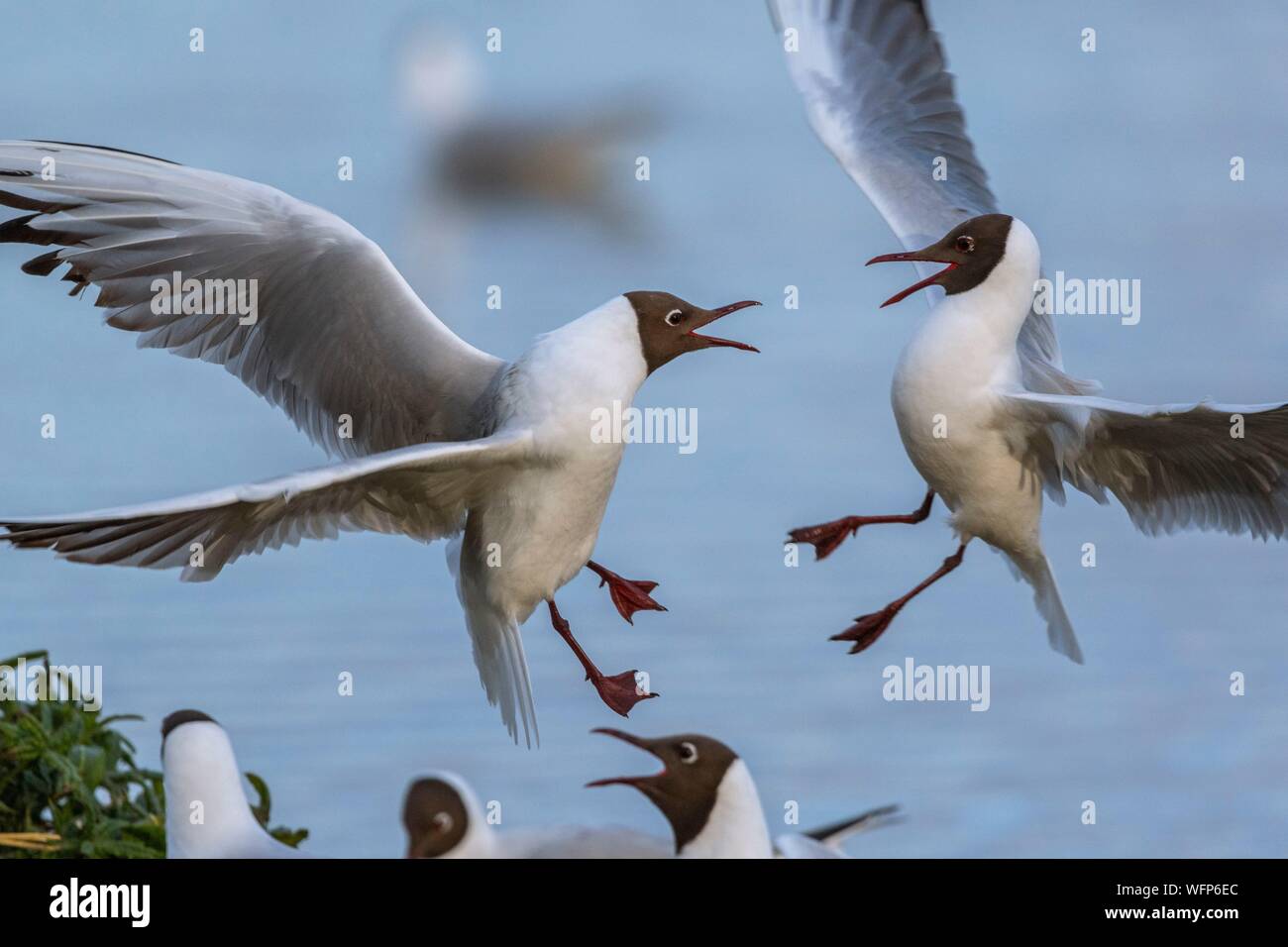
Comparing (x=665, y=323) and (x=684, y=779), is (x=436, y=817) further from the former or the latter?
(x=665, y=323)

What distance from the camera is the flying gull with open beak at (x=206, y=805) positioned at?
117 inches

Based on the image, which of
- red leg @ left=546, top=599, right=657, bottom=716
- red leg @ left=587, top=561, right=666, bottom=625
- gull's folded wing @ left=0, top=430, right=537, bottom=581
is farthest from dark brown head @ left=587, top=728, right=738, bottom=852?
red leg @ left=587, top=561, right=666, bottom=625

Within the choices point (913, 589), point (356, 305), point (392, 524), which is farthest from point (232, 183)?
point (913, 589)

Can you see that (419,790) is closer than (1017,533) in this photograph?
Yes

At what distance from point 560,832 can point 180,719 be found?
71 cm

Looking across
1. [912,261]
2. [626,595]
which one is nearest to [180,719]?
[626,595]

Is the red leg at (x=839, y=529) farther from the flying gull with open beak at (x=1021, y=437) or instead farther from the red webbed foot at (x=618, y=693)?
the red webbed foot at (x=618, y=693)

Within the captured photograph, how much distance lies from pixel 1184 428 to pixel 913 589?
73 cm

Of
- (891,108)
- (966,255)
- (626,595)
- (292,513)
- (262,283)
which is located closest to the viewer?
(292,513)

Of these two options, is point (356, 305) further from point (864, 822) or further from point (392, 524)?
point (864, 822)

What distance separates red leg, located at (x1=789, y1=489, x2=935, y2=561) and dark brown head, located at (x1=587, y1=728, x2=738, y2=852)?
4.64ft

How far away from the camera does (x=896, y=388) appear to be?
3.94 metres

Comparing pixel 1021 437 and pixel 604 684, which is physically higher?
pixel 1021 437

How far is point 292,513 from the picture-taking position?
351 centimetres
